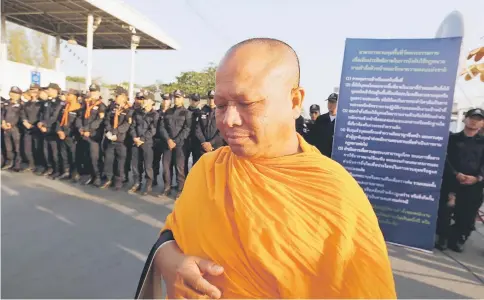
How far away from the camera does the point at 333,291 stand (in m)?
0.84

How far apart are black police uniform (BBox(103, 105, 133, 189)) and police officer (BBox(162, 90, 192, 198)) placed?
0.70m

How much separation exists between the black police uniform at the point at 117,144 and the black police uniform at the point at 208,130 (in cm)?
122

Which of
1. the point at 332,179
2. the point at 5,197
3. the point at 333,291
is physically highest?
the point at 332,179

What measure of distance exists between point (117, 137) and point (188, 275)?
214 inches

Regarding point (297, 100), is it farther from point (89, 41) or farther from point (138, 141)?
point (89, 41)

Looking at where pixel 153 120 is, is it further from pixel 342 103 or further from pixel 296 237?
pixel 296 237

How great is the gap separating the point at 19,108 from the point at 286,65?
25.2 feet

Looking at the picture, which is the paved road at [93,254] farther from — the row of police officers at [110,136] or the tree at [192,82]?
the tree at [192,82]

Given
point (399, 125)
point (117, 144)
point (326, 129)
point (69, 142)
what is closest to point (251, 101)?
point (399, 125)

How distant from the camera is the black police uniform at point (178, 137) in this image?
5855 mm

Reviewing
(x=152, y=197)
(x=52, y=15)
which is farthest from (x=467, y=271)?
(x=52, y=15)

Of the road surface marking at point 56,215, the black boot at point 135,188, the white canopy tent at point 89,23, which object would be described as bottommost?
the road surface marking at point 56,215

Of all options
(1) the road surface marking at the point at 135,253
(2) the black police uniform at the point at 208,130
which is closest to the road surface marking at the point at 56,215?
(1) the road surface marking at the point at 135,253

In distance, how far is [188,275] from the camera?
89cm
